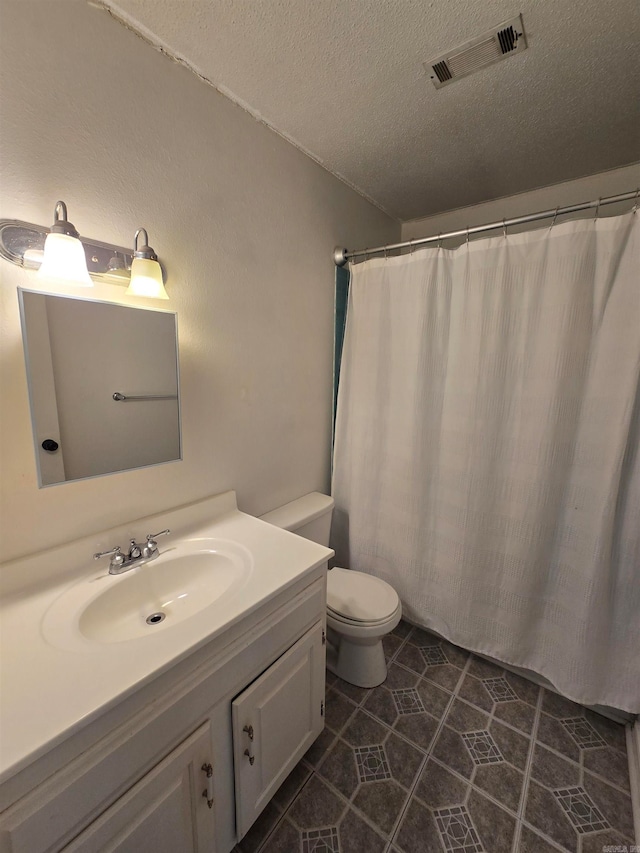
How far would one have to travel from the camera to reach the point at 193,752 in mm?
781

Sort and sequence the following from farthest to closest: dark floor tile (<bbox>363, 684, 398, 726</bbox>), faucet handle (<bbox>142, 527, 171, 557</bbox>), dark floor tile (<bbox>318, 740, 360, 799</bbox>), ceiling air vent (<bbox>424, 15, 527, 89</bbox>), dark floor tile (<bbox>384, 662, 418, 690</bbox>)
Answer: dark floor tile (<bbox>384, 662, 418, 690</bbox>) → dark floor tile (<bbox>363, 684, 398, 726</bbox>) → dark floor tile (<bbox>318, 740, 360, 799</bbox>) → faucet handle (<bbox>142, 527, 171, 557</bbox>) → ceiling air vent (<bbox>424, 15, 527, 89</bbox>)

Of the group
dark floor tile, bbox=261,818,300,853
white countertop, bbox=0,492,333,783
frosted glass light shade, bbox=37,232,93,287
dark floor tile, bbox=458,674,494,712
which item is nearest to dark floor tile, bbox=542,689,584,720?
dark floor tile, bbox=458,674,494,712

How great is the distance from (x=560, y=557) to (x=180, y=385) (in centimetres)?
160

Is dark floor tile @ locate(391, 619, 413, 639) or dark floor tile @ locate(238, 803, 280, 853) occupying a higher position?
dark floor tile @ locate(391, 619, 413, 639)

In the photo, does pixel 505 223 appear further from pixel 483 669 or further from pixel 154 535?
pixel 483 669

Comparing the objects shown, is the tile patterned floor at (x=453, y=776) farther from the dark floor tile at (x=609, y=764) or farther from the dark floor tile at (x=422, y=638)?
the dark floor tile at (x=422, y=638)

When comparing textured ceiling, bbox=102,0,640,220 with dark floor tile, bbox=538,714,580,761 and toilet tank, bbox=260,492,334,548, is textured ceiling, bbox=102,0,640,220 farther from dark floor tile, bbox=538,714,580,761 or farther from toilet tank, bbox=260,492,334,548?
dark floor tile, bbox=538,714,580,761

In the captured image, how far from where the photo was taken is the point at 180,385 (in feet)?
3.87

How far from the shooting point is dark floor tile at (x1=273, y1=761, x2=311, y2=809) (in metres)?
1.12

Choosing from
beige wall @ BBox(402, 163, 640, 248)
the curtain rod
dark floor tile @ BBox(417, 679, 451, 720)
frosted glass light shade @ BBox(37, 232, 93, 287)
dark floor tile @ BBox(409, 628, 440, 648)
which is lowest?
dark floor tile @ BBox(417, 679, 451, 720)

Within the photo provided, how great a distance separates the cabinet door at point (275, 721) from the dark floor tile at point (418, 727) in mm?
390

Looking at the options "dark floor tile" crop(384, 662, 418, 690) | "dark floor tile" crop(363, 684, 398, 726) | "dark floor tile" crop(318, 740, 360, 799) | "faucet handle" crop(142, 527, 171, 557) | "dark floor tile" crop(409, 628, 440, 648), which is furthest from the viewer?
"dark floor tile" crop(409, 628, 440, 648)

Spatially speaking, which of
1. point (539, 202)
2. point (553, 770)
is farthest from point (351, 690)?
point (539, 202)

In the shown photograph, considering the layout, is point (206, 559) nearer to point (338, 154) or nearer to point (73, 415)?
point (73, 415)
